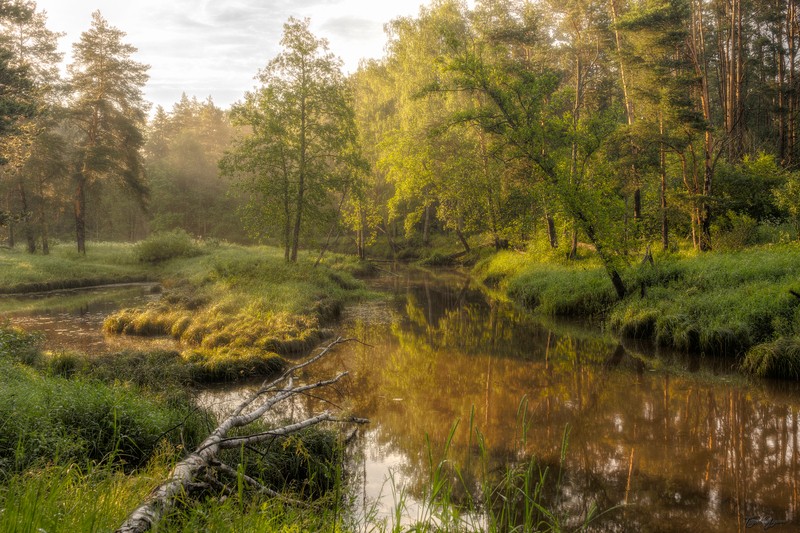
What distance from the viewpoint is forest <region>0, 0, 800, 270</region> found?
55.1 feet

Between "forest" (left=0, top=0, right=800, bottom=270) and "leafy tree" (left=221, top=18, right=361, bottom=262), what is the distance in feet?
0.32

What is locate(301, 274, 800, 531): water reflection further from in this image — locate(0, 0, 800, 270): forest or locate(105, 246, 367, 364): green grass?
locate(0, 0, 800, 270): forest

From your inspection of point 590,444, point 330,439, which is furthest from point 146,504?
point 590,444

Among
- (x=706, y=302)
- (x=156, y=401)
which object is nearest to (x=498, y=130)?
(x=706, y=302)

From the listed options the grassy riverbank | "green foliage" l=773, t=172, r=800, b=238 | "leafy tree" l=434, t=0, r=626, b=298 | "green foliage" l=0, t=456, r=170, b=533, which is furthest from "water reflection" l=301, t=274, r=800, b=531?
"green foliage" l=773, t=172, r=800, b=238

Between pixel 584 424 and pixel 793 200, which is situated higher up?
pixel 793 200

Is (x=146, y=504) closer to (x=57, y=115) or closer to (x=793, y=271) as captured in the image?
(x=793, y=271)

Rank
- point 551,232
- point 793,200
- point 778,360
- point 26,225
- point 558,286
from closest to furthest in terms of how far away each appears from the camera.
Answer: point 778,360
point 793,200
point 558,286
point 551,232
point 26,225

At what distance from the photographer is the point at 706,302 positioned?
42.5 ft

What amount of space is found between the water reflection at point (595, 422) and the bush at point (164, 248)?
23.5 m

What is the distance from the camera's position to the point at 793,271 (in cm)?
1279

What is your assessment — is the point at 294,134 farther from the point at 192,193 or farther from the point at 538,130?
the point at 192,193

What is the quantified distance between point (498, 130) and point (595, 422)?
1113 centimetres

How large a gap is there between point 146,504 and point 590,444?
6119mm
